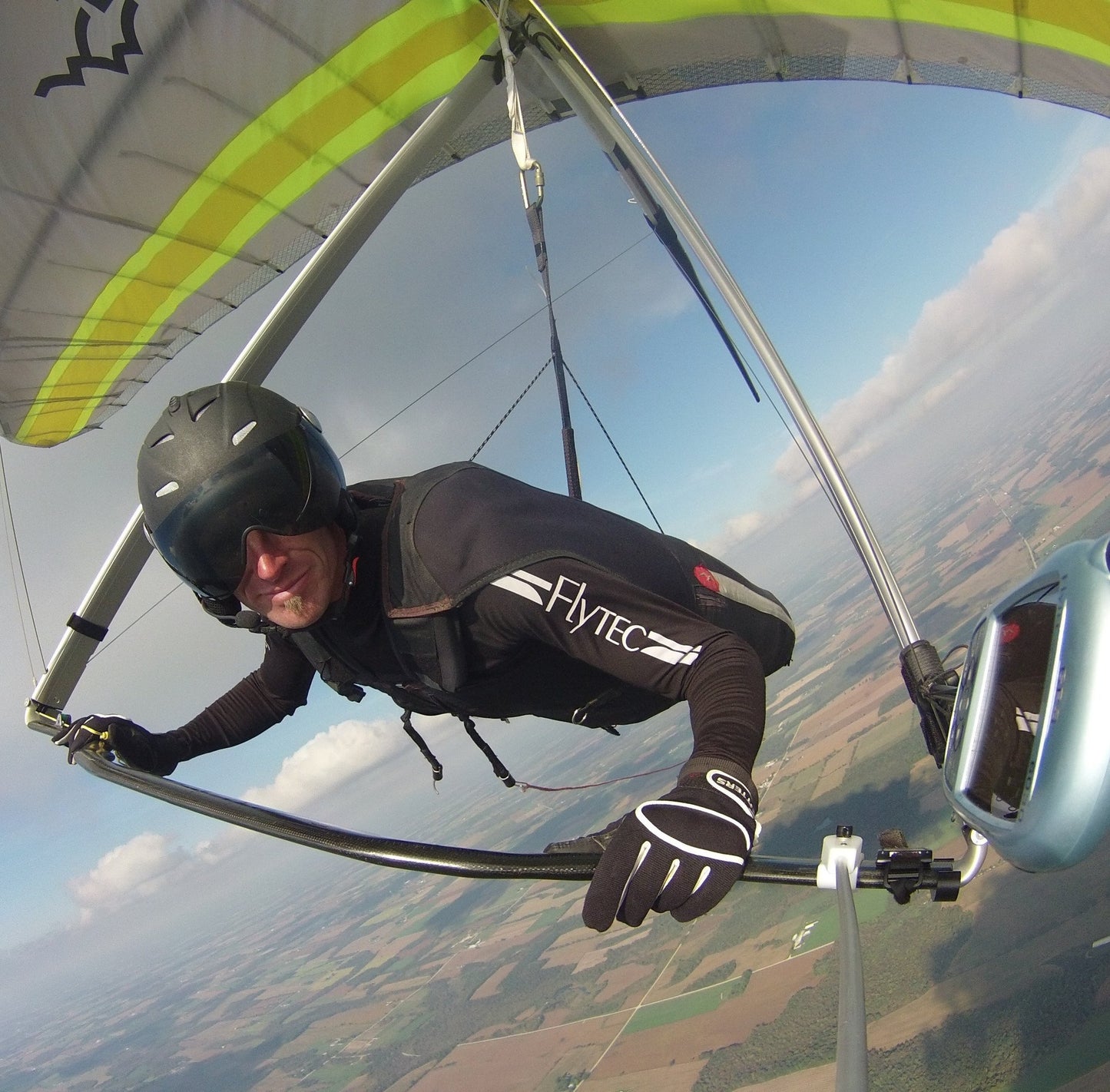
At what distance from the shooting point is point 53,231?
3646mm

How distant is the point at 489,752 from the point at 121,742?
3.86 ft

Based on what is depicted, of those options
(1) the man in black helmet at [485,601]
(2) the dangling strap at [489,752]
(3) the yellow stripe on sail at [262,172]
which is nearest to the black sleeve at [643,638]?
(1) the man in black helmet at [485,601]

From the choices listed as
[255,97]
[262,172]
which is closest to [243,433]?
[255,97]

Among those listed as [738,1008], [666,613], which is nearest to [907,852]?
[666,613]

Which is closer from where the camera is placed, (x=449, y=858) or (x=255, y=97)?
(x=449, y=858)

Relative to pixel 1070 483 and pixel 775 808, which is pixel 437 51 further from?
pixel 1070 483

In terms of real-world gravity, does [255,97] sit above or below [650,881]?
above

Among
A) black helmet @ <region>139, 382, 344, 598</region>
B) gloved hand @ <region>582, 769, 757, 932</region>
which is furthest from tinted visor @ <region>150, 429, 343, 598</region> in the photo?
gloved hand @ <region>582, 769, 757, 932</region>

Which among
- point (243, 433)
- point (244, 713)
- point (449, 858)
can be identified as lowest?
point (449, 858)

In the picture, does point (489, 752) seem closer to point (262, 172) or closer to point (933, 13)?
point (933, 13)

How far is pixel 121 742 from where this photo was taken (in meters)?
2.42

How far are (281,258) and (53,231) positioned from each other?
60.1 inches

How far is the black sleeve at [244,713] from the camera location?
261cm

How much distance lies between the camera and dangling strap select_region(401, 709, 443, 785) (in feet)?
7.48
